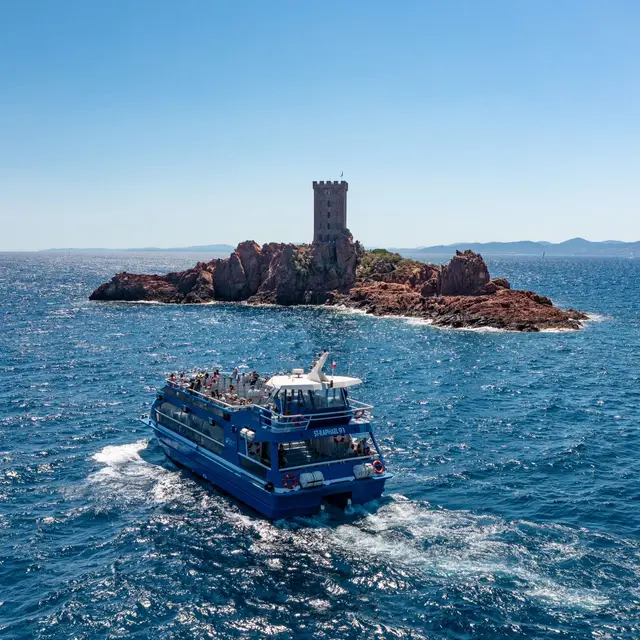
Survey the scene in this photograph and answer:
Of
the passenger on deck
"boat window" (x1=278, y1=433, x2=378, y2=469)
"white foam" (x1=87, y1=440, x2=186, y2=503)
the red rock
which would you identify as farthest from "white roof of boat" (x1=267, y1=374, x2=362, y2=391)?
the red rock

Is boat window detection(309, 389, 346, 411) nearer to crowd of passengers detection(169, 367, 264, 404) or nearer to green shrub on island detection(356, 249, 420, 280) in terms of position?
crowd of passengers detection(169, 367, 264, 404)

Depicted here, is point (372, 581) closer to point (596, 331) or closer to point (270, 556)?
point (270, 556)

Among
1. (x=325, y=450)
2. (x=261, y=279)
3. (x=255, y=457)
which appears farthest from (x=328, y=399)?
(x=261, y=279)

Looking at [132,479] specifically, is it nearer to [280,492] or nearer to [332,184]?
[280,492]

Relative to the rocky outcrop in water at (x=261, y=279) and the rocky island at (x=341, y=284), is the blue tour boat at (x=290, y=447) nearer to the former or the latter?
the rocky island at (x=341, y=284)

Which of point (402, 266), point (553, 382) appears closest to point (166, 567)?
point (553, 382)

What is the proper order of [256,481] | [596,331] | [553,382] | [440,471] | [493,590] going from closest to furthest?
[493,590] < [256,481] < [440,471] < [553,382] < [596,331]

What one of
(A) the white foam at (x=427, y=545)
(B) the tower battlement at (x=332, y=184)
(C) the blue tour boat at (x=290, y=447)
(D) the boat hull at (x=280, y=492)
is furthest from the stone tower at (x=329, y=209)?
(A) the white foam at (x=427, y=545)
